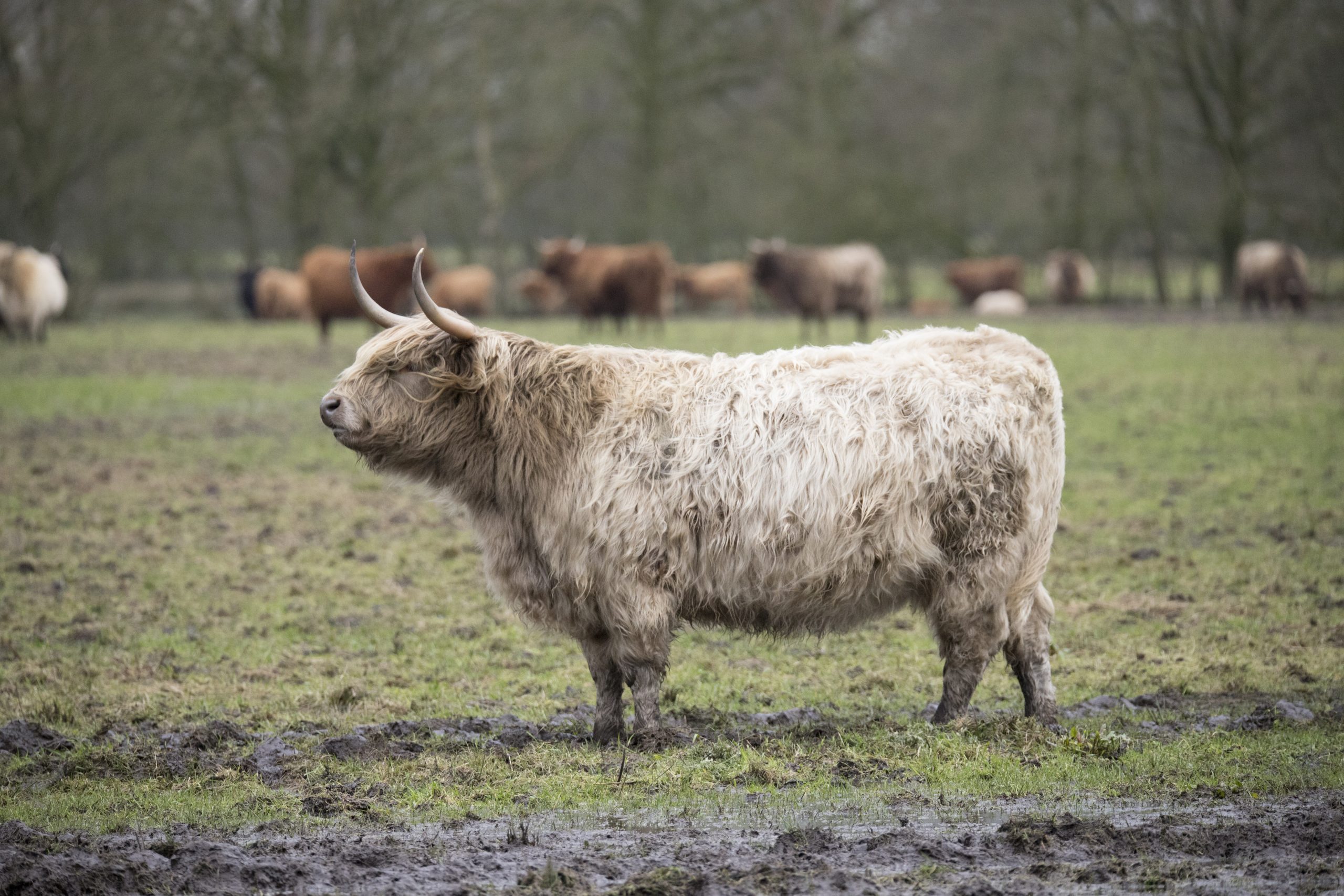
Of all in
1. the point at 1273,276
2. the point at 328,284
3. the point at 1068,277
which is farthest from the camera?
the point at 1068,277

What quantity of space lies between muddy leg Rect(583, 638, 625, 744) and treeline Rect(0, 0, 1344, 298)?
24.1m

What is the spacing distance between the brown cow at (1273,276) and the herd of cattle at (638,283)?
0.8 inches

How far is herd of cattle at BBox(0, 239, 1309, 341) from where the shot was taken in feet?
74.7

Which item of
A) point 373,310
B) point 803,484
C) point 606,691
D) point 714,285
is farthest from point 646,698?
point 714,285

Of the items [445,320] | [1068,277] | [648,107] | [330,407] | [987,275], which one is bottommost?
[330,407]

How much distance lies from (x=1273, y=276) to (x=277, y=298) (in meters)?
21.1

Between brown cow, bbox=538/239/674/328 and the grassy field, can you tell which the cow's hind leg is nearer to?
the grassy field

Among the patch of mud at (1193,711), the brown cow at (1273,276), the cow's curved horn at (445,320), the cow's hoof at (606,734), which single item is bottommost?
the patch of mud at (1193,711)

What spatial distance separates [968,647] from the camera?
5.24 meters

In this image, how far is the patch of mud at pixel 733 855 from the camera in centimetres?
361

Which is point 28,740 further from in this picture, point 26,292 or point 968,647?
point 26,292

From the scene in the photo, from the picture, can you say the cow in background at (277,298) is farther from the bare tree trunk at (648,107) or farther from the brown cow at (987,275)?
the brown cow at (987,275)

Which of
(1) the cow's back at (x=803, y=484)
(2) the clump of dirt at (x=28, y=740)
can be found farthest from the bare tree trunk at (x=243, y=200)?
(1) the cow's back at (x=803, y=484)

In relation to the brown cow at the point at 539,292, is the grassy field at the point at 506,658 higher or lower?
lower
